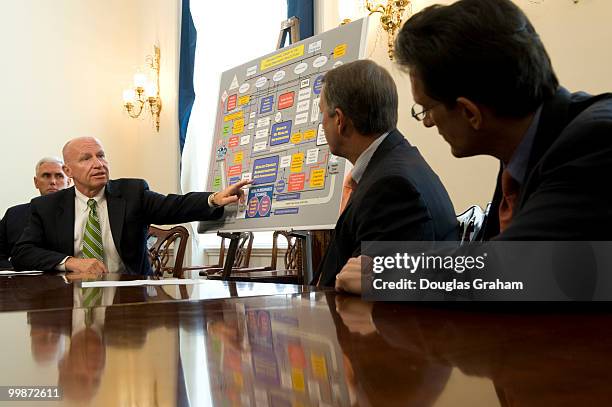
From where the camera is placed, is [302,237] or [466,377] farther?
[302,237]

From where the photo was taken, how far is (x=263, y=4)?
6.06 metres

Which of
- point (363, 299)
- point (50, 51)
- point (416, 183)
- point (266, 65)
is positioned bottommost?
point (363, 299)

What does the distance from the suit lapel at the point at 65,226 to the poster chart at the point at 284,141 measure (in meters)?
0.71

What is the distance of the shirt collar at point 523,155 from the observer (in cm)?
111

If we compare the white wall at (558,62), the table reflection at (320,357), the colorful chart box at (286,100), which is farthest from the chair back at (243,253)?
the table reflection at (320,357)

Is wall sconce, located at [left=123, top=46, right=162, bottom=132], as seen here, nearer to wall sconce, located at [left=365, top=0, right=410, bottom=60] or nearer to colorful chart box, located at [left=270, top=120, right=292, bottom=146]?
wall sconce, located at [left=365, top=0, right=410, bottom=60]

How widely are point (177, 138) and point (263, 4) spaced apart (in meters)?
1.67

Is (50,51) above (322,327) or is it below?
above

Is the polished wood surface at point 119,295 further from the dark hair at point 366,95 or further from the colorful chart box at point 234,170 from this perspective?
the colorful chart box at point 234,170

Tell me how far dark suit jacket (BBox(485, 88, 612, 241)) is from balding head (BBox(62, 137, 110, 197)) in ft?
8.80

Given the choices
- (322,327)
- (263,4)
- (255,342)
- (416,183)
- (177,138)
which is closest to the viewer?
(255,342)

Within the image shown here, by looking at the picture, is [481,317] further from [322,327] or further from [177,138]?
[177,138]

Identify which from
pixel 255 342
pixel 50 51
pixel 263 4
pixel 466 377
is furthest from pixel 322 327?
pixel 50 51

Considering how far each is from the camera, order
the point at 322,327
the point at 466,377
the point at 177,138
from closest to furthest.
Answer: the point at 466,377 → the point at 322,327 → the point at 177,138
